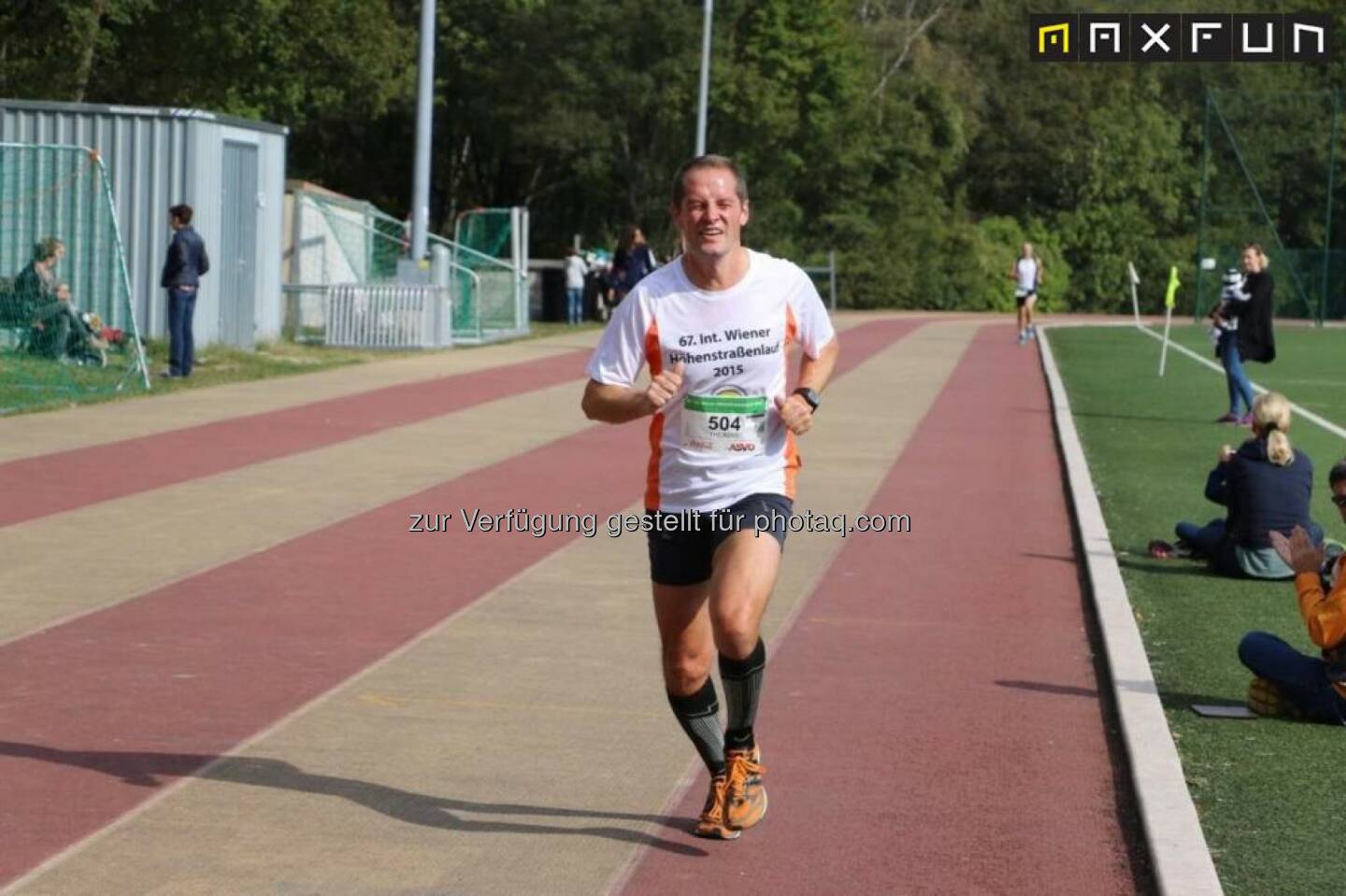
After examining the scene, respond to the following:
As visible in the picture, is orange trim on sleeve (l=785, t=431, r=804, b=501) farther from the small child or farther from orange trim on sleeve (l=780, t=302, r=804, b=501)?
the small child

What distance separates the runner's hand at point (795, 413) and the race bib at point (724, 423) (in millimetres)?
65

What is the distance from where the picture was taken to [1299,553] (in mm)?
7359

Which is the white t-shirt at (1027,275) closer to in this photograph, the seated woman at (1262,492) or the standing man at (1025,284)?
the standing man at (1025,284)

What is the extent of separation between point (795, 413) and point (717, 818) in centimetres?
118

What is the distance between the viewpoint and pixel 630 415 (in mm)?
6141

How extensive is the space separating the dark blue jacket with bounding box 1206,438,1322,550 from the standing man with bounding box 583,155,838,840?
500cm

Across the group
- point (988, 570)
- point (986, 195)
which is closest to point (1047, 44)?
point (986, 195)

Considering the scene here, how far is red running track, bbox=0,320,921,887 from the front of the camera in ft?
21.7

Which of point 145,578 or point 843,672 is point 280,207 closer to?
point 145,578

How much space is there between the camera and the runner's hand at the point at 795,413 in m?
6.06

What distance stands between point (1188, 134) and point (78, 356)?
6089cm

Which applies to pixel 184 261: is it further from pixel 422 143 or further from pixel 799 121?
pixel 799 121

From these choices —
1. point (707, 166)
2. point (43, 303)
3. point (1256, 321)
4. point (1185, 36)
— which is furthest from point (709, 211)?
point (1185, 36)

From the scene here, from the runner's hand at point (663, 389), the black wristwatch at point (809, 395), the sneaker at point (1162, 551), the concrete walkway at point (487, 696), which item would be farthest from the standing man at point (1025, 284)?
the runner's hand at point (663, 389)
